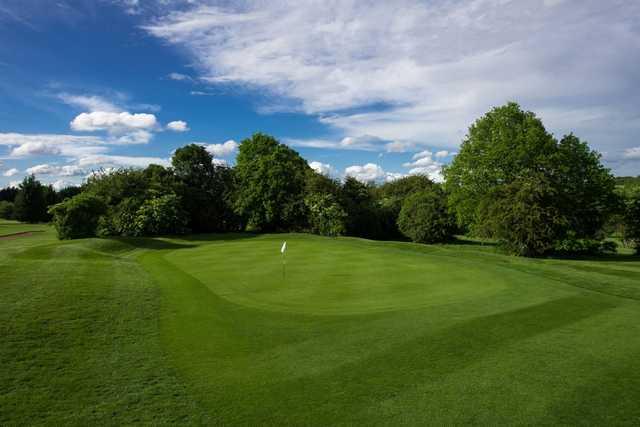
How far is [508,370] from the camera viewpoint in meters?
6.70

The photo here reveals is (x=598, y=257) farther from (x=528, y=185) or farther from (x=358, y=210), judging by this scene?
(x=358, y=210)

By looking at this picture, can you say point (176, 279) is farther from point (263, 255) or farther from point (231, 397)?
point (231, 397)

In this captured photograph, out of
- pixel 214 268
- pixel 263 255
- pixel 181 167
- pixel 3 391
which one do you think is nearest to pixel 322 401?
pixel 3 391

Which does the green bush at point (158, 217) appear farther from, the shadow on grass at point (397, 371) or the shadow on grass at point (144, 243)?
the shadow on grass at point (397, 371)

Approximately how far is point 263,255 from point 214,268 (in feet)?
15.6

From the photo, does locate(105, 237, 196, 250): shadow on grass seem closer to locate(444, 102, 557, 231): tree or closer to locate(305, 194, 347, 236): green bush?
locate(305, 194, 347, 236): green bush

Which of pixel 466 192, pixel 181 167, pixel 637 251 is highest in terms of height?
pixel 181 167

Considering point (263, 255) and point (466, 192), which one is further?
point (466, 192)

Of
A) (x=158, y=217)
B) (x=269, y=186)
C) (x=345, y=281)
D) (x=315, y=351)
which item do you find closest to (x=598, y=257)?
(x=345, y=281)

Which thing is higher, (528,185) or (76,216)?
(528,185)

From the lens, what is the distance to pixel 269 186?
5038 cm

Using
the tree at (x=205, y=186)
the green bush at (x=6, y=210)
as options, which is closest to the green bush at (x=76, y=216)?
the tree at (x=205, y=186)

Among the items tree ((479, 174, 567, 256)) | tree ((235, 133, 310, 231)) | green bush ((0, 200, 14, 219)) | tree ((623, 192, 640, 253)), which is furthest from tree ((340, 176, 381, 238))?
green bush ((0, 200, 14, 219))

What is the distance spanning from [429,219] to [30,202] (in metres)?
66.6
